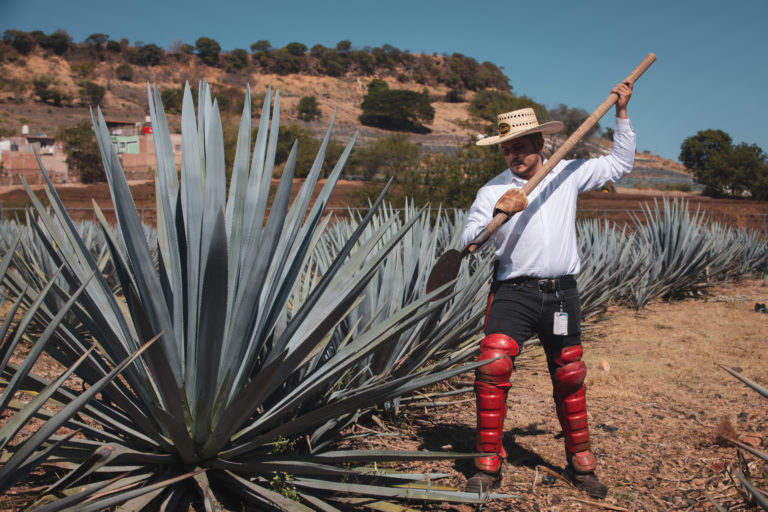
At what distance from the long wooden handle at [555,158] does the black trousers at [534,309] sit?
10.1 inches

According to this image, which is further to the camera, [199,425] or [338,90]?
[338,90]

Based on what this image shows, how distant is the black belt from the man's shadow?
78cm

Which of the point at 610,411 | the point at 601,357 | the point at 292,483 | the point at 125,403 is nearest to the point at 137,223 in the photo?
the point at 125,403

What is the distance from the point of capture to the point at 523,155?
8.67 feet

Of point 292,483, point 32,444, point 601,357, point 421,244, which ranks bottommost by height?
point 601,357

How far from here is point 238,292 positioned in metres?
1.90

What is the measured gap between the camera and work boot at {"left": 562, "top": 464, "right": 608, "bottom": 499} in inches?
96.0

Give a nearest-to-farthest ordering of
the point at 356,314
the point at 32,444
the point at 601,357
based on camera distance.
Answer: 1. the point at 32,444
2. the point at 356,314
3. the point at 601,357

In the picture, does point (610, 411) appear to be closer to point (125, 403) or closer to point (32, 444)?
point (125, 403)

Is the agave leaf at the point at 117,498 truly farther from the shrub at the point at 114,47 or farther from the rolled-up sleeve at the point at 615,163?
the shrub at the point at 114,47

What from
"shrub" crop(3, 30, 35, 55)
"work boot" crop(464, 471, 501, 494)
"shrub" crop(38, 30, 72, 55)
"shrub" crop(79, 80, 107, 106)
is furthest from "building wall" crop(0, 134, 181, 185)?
"shrub" crop(38, 30, 72, 55)

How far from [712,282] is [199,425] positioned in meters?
7.88

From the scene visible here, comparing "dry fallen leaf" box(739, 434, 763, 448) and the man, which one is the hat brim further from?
"dry fallen leaf" box(739, 434, 763, 448)

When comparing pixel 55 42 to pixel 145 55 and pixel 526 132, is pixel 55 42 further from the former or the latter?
pixel 526 132
